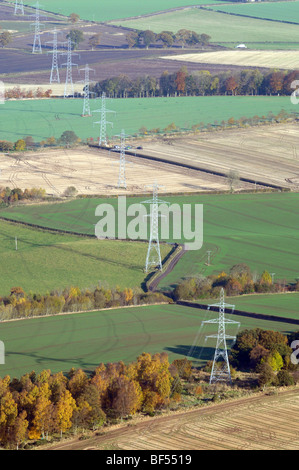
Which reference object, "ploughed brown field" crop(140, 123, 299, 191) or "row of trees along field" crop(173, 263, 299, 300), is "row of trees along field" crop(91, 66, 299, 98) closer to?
"ploughed brown field" crop(140, 123, 299, 191)

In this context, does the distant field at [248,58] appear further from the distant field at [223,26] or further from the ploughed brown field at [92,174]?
the ploughed brown field at [92,174]

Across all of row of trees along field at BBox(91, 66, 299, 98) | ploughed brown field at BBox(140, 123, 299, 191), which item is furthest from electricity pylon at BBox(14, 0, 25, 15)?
ploughed brown field at BBox(140, 123, 299, 191)

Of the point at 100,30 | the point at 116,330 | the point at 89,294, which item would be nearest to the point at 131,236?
the point at 89,294

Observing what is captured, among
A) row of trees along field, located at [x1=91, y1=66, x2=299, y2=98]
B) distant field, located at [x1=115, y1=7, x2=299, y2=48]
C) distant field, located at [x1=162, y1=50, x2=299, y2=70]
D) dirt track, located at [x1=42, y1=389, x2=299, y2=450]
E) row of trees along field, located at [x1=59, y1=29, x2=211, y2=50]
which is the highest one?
distant field, located at [x1=115, y1=7, x2=299, y2=48]

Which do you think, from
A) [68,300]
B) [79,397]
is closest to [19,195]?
[68,300]

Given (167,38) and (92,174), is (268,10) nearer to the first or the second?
(167,38)
